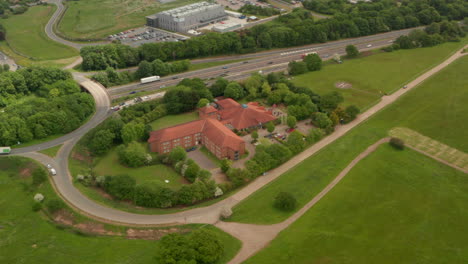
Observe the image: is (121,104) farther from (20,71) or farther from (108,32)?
(108,32)

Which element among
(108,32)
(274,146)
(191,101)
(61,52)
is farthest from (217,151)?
(108,32)

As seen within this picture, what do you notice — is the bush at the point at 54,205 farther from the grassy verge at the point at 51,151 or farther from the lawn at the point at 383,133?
the lawn at the point at 383,133

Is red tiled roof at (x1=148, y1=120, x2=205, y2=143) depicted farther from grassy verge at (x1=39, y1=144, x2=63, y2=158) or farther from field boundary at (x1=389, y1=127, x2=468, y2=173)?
field boundary at (x1=389, y1=127, x2=468, y2=173)

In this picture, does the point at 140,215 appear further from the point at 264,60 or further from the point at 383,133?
the point at 264,60

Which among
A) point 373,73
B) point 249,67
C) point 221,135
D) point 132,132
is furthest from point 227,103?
point 373,73

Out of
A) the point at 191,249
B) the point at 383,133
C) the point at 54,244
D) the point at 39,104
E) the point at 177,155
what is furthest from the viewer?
the point at 39,104

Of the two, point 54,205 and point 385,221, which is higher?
point 54,205
